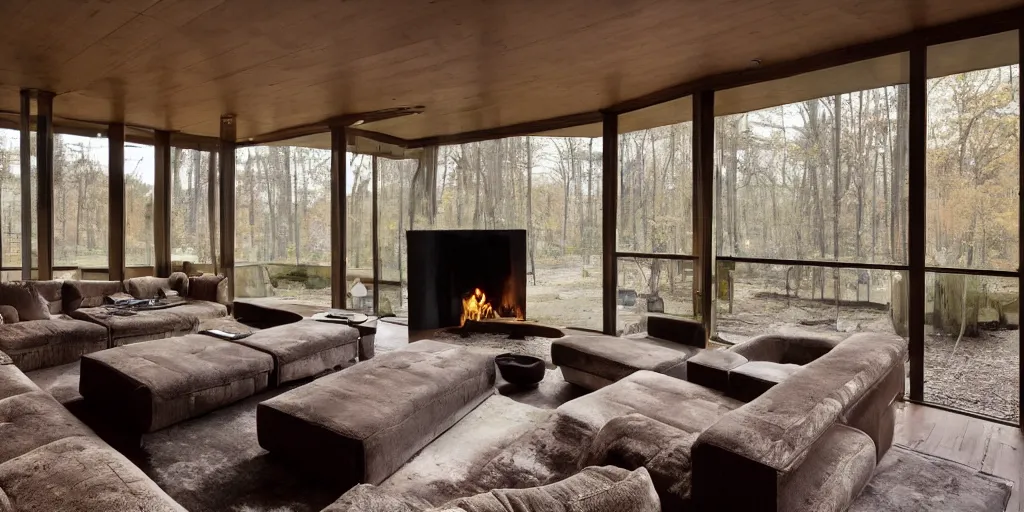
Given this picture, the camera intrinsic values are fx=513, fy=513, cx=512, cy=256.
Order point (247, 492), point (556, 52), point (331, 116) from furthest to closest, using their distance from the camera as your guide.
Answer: point (331, 116), point (556, 52), point (247, 492)

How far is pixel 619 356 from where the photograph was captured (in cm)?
351

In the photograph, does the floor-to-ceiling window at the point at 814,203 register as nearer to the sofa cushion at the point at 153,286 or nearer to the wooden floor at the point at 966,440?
the wooden floor at the point at 966,440

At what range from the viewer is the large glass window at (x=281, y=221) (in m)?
7.50

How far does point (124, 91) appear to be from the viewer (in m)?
5.28

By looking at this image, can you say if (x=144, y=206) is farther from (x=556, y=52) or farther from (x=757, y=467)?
(x=757, y=467)

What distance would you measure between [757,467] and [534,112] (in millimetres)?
5158

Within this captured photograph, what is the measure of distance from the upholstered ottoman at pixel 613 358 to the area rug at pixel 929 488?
125cm

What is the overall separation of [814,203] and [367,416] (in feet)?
12.6

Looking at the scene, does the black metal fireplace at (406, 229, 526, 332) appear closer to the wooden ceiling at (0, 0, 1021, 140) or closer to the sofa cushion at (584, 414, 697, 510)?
the wooden ceiling at (0, 0, 1021, 140)

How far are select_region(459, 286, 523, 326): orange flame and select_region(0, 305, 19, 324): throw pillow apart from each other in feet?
13.4

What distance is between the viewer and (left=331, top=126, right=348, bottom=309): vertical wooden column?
6.70 metres

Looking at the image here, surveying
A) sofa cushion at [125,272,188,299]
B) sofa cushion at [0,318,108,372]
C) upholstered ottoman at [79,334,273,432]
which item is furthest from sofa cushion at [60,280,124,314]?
upholstered ottoman at [79,334,273,432]

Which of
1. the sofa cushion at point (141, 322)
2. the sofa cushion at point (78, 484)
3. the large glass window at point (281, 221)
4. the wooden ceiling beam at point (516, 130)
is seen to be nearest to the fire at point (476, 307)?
the wooden ceiling beam at point (516, 130)

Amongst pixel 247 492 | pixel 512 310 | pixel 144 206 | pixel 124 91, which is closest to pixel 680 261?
pixel 512 310
